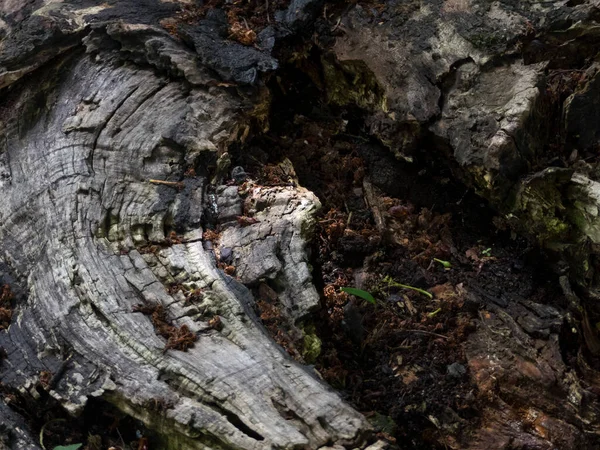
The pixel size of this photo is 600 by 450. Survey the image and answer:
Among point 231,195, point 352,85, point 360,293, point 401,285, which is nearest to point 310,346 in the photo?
point 360,293

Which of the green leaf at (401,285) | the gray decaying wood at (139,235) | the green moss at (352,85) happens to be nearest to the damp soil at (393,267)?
the green leaf at (401,285)

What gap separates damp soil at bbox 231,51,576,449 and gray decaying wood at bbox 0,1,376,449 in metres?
0.28

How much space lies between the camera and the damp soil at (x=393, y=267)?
347cm

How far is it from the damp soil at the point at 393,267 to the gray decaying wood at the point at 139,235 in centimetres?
28

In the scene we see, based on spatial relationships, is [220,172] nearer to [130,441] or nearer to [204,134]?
[204,134]

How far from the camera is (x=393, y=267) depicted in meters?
4.09

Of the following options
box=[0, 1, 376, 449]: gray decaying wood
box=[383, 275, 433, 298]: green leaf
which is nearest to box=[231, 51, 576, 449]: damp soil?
box=[383, 275, 433, 298]: green leaf

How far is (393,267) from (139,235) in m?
1.63

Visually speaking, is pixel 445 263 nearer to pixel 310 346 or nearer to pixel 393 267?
pixel 393 267

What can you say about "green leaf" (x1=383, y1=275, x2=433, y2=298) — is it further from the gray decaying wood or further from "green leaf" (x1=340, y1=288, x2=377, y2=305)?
the gray decaying wood

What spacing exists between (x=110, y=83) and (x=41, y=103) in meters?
0.51

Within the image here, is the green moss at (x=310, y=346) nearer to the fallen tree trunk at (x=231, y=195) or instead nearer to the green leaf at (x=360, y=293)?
the fallen tree trunk at (x=231, y=195)

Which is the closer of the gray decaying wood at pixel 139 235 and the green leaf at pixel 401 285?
the gray decaying wood at pixel 139 235

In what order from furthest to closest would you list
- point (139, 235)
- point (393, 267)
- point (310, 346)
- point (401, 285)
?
point (393, 267) → point (401, 285) → point (139, 235) → point (310, 346)
